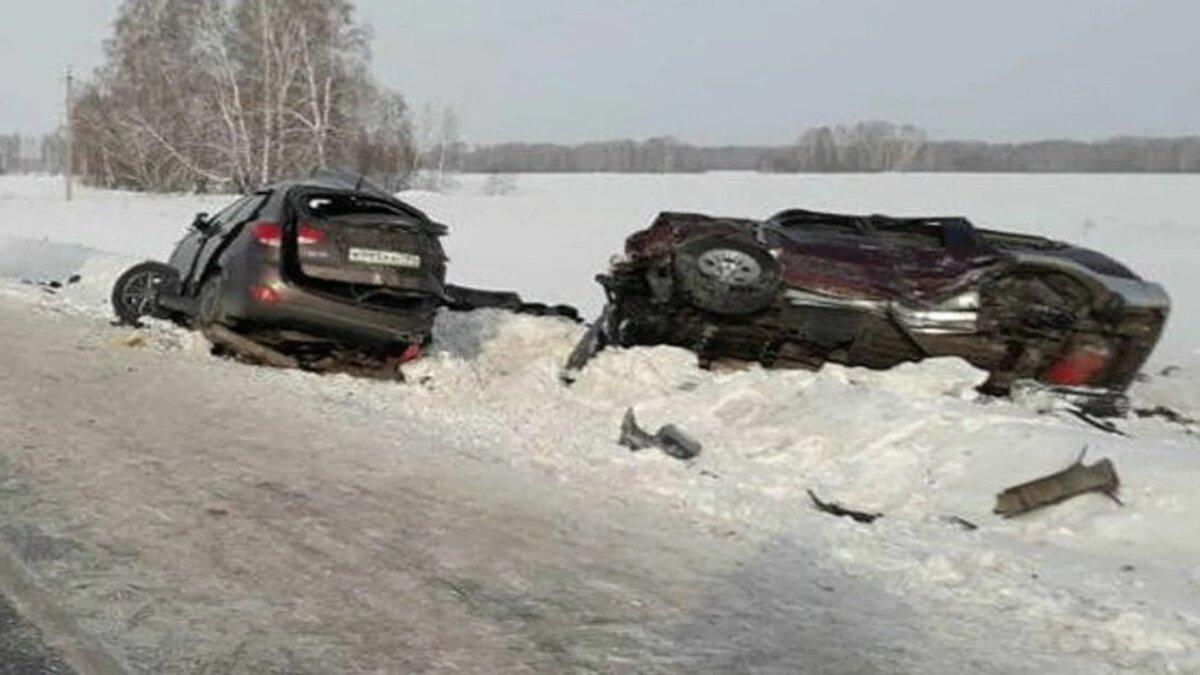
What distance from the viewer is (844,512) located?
635 cm

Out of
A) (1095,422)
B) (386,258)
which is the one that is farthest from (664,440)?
(386,258)

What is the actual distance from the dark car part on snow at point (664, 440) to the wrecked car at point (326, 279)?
2651 millimetres

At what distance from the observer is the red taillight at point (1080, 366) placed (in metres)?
9.27

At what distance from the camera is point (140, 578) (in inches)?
179

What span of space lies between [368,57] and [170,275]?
144ft

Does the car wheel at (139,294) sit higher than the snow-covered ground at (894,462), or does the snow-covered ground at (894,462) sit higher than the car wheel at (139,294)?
the car wheel at (139,294)

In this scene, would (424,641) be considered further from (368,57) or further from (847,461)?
(368,57)

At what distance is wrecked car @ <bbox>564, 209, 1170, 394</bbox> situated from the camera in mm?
9312

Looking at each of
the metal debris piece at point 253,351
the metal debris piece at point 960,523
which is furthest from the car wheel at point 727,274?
the metal debris piece at point 960,523

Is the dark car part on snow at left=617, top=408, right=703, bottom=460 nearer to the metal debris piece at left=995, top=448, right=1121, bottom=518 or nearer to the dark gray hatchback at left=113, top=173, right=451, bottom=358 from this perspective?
the metal debris piece at left=995, top=448, right=1121, bottom=518

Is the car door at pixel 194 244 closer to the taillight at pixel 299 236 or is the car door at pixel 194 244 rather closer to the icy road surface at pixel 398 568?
the taillight at pixel 299 236

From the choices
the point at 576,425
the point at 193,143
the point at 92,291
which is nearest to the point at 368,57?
the point at 193,143

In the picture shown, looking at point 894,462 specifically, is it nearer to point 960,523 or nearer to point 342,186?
point 960,523

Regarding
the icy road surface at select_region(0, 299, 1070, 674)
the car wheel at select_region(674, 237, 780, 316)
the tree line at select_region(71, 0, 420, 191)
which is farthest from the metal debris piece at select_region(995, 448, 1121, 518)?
the tree line at select_region(71, 0, 420, 191)
